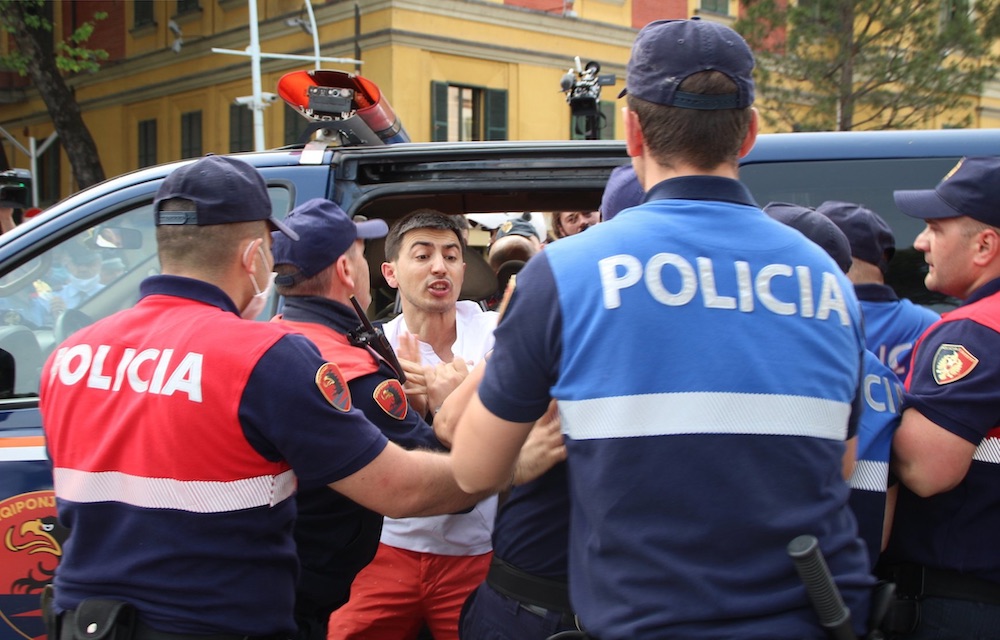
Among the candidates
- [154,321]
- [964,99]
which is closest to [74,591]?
[154,321]

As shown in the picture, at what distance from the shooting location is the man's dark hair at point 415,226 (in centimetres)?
361

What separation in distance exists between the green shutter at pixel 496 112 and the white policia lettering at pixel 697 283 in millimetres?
18491

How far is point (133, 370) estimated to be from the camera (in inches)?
76.3

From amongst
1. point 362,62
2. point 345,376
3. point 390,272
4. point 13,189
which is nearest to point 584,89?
point 390,272

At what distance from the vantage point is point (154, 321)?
201 cm

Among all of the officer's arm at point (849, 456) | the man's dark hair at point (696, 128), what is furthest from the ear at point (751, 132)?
the officer's arm at point (849, 456)

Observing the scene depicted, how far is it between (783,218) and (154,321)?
4.87 ft

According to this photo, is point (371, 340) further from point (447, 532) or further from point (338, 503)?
point (447, 532)

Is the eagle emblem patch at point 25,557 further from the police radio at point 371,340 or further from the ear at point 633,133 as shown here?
the ear at point 633,133

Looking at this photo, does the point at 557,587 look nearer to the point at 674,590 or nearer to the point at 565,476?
the point at 565,476

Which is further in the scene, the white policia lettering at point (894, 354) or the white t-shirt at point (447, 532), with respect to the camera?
the white t-shirt at point (447, 532)

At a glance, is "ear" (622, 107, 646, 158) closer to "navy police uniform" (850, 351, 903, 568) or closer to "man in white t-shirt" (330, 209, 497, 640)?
"navy police uniform" (850, 351, 903, 568)

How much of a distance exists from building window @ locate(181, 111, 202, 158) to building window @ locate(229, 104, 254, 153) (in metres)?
1.20

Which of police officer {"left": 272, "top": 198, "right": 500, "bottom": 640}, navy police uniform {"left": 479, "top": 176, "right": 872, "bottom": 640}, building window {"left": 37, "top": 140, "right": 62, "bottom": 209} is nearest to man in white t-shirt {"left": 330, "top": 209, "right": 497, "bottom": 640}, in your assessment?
police officer {"left": 272, "top": 198, "right": 500, "bottom": 640}
